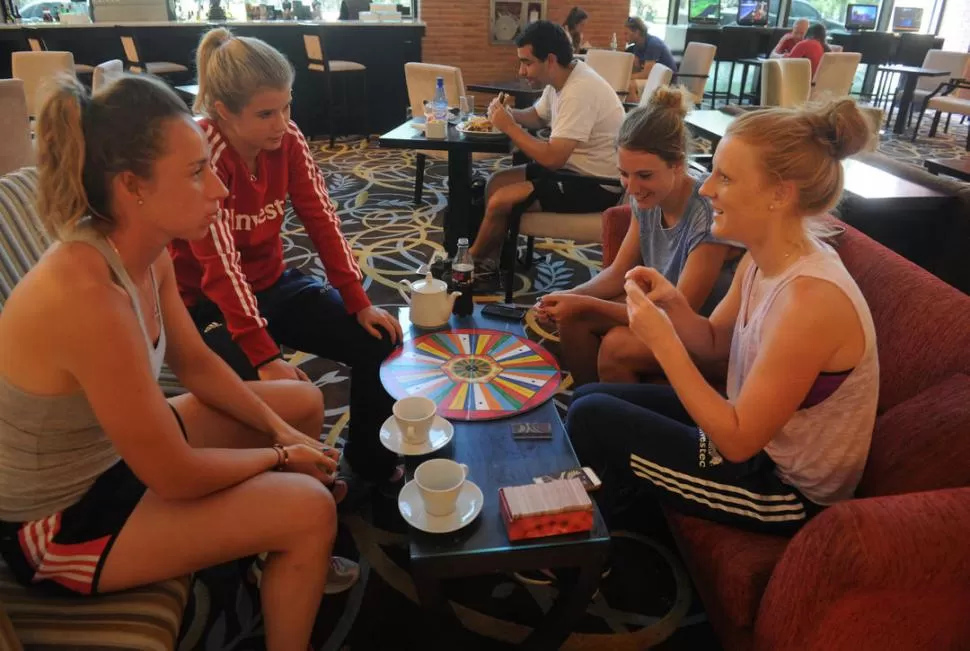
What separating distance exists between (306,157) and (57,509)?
1.24m

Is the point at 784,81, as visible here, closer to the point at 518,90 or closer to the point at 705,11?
the point at 518,90

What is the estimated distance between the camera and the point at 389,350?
76.9 inches

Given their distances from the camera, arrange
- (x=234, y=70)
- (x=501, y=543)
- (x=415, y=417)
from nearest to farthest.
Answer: (x=501, y=543)
(x=415, y=417)
(x=234, y=70)

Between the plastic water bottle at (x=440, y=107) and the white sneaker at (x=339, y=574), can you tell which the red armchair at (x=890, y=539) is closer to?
the white sneaker at (x=339, y=574)

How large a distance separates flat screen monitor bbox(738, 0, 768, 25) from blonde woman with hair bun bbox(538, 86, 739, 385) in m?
8.55

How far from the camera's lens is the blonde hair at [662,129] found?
1.87m

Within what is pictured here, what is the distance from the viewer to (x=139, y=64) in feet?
18.7

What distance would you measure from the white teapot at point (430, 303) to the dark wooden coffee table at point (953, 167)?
2561 mm

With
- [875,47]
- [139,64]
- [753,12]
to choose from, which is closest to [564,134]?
[139,64]

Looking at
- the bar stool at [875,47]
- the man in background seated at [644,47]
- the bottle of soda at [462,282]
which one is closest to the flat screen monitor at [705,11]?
the bar stool at [875,47]

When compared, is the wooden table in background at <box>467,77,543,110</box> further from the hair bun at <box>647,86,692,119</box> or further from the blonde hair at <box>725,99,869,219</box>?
the blonde hair at <box>725,99,869,219</box>

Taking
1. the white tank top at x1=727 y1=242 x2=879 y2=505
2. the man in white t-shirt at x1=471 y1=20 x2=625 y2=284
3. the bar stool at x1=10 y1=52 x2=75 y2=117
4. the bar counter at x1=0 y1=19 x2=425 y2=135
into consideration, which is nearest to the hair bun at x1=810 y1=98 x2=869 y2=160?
the white tank top at x1=727 y1=242 x2=879 y2=505

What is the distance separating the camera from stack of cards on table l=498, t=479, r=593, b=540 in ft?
3.99

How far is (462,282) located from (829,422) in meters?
1.10
